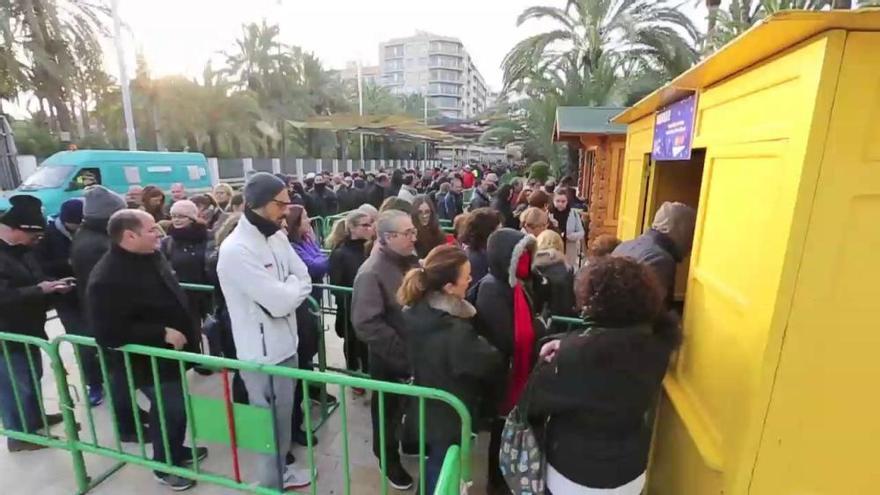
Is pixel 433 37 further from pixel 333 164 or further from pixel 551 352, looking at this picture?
pixel 551 352

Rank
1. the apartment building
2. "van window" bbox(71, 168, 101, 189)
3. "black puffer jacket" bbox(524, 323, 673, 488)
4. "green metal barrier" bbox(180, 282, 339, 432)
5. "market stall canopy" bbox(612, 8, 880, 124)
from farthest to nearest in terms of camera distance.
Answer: the apartment building
"van window" bbox(71, 168, 101, 189)
"green metal barrier" bbox(180, 282, 339, 432)
"black puffer jacket" bbox(524, 323, 673, 488)
"market stall canopy" bbox(612, 8, 880, 124)

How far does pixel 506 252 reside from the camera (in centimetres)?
252

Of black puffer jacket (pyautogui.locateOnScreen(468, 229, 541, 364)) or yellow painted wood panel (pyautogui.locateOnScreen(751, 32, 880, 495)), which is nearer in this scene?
yellow painted wood panel (pyautogui.locateOnScreen(751, 32, 880, 495))

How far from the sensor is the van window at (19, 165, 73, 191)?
11.3 m

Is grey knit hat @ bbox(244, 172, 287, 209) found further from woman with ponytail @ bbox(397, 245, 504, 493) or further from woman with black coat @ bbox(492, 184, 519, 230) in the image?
woman with black coat @ bbox(492, 184, 519, 230)

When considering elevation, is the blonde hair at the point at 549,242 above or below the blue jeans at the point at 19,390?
above

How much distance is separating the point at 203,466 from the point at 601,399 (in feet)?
9.85

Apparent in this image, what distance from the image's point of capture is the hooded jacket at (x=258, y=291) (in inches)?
102

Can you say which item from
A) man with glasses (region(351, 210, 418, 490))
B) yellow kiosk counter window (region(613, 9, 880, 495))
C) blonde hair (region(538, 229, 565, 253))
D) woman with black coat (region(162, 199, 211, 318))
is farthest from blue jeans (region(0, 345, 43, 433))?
yellow kiosk counter window (region(613, 9, 880, 495))

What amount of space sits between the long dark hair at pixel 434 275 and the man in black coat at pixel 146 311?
63.9 inches

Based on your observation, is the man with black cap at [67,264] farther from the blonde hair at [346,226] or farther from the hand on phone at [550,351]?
the hand on phone at [550,351]

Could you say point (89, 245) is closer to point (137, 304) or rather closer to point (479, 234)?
point (137, 304)

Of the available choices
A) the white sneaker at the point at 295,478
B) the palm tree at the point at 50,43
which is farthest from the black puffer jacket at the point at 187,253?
the palm tree at the point at 50,43

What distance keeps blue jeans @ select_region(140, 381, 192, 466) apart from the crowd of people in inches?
0.4
